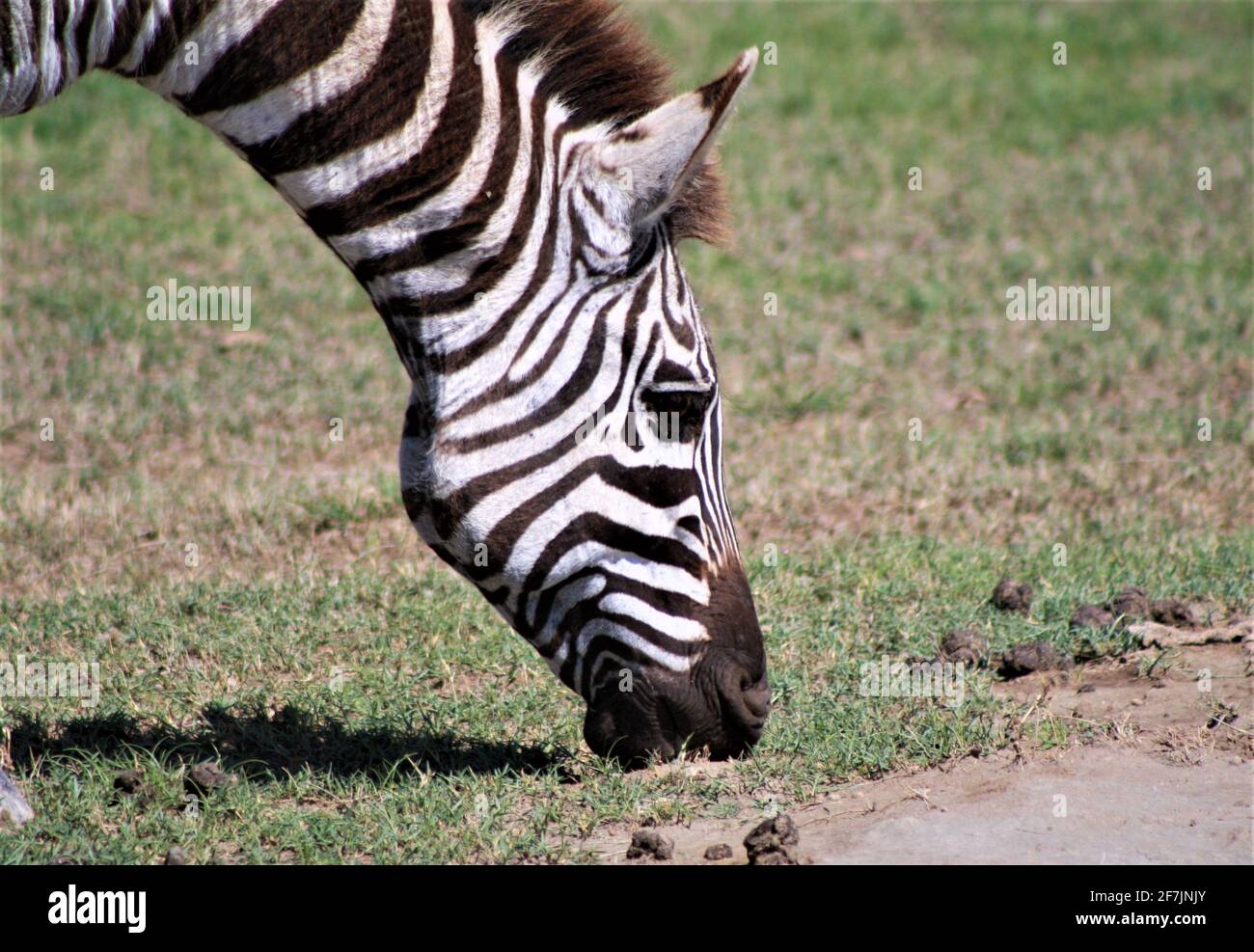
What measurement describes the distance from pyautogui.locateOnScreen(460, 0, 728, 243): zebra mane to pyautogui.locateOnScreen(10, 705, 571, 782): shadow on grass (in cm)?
179

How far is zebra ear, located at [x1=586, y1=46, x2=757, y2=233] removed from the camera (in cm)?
348

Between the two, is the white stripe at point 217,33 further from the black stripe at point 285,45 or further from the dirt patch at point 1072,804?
the dirt patch at point 1072,804

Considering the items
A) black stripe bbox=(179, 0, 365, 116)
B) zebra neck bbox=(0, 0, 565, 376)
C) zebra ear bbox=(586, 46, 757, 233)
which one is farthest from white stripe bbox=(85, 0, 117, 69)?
zebra ear bbox=(586, 46, 757, 233)

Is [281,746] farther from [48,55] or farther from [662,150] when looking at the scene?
[662,150]

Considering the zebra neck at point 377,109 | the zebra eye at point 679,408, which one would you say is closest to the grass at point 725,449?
the zebra eye at point 679,408

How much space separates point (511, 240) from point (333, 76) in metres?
0.63

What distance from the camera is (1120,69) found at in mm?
13547

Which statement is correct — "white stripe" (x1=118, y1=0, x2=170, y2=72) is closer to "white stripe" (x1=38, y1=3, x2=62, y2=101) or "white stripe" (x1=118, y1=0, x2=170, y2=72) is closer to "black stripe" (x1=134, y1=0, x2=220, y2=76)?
"black stripe" (x1=134, y1=0, x2=220, y2=76)

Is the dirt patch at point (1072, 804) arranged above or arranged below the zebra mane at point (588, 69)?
below

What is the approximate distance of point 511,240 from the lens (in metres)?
3.75

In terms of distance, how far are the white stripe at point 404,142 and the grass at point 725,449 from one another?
5.85 ft

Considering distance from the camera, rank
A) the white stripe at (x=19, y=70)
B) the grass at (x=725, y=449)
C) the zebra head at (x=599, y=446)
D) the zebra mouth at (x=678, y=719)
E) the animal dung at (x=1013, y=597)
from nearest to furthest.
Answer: the white stripe at (x=19, y=70), the zebra head at (x=599, y=446), the zebra mouth at (x=678, y=719), the grass at (x=725, y=449), the animal dung at (x=1013, y=597)

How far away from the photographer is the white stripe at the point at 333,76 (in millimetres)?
3713

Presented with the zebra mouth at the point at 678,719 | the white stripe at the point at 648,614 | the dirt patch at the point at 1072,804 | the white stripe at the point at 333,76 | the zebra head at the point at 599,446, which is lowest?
the dirt patch at the point at 1072,804
